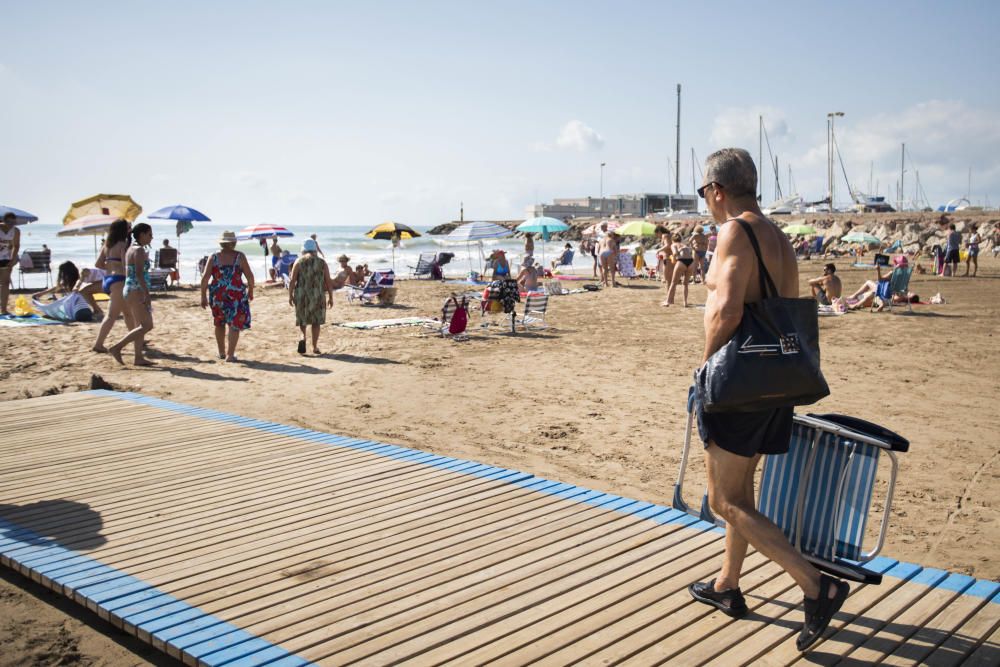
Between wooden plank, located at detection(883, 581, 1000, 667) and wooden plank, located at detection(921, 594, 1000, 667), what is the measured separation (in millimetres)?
13

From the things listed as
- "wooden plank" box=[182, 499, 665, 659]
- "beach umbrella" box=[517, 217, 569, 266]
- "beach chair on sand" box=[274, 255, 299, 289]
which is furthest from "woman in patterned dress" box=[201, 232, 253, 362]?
"beach umbrella" box=[517, 217, 569, 266]

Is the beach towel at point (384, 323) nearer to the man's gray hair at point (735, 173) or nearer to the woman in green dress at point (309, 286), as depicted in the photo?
the woman in green dress at point (309, 286)

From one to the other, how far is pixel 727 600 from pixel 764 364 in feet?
3.21

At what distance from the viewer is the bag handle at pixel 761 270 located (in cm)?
264

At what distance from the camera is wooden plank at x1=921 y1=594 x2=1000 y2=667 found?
265 centimetres

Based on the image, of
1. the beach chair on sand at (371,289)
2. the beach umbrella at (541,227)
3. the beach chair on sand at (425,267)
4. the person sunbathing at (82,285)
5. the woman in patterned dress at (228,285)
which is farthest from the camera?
the beach chair on sand at (425,267)

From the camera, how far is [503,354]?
1078 centimetres

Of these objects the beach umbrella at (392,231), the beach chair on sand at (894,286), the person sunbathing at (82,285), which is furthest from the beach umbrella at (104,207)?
the beach chair on sand at (894,286)

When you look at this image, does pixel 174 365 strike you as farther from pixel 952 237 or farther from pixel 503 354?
pixel 952 237

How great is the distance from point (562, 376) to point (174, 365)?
470 centimetres

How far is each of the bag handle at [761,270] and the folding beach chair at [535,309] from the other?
10.1m

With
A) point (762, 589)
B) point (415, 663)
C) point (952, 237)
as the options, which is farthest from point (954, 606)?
point (952, 237)

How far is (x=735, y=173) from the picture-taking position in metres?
2.76

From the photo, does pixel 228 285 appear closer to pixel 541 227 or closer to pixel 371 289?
pixel 371 289
